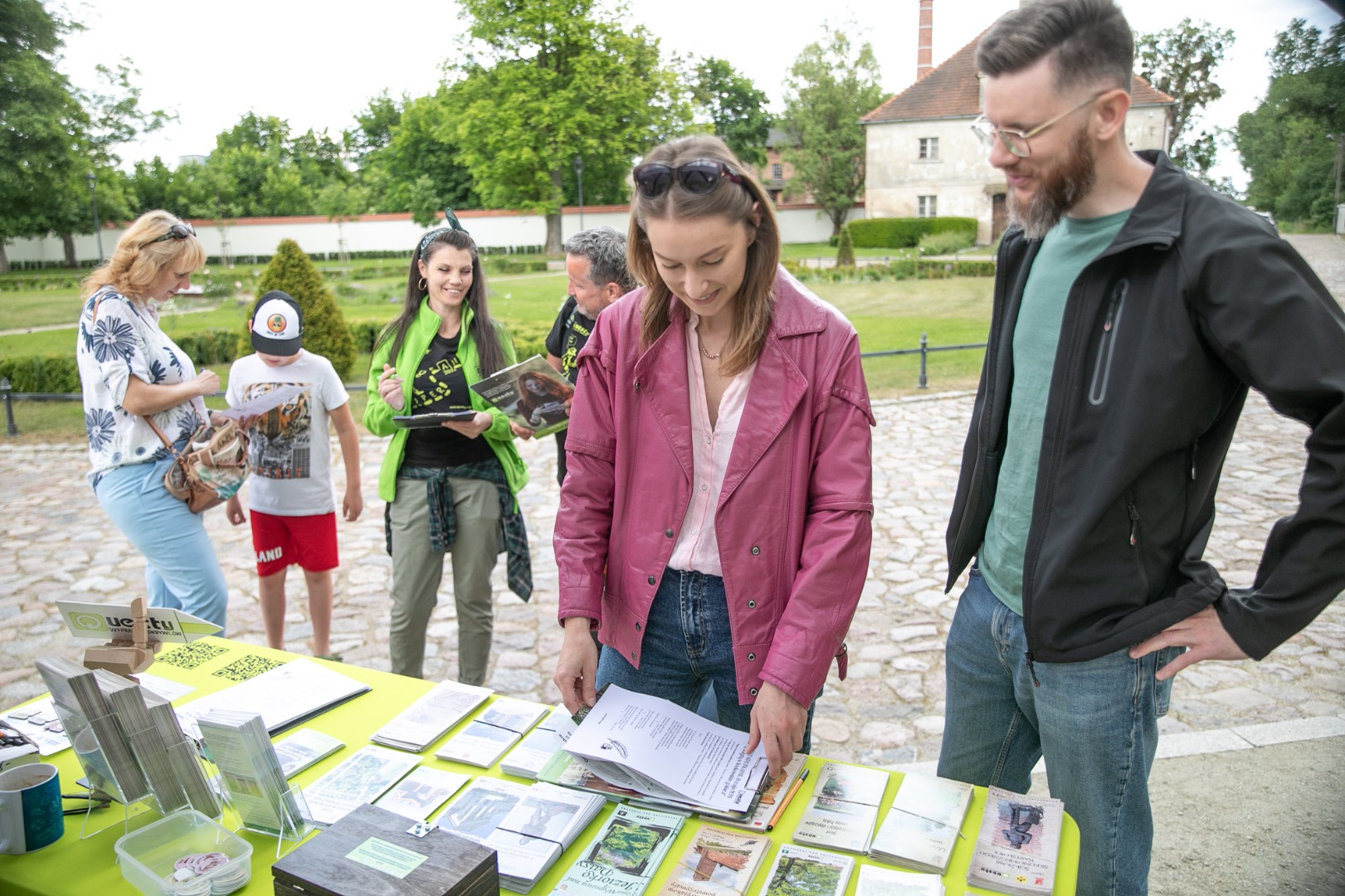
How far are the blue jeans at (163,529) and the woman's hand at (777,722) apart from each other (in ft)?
8.59

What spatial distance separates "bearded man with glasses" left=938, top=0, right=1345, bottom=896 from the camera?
168 cm

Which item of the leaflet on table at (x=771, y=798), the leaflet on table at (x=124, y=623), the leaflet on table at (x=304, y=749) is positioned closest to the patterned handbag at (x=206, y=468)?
the leaflet on table at (x=124, y=623)

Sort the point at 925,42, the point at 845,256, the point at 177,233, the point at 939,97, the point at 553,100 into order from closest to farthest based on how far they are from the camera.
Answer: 1. the point at 177,233
2. the point at 845,256
3. the point at 553,100
4. the point at 939,97
5. the point at 925,42

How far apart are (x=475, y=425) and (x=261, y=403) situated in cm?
101

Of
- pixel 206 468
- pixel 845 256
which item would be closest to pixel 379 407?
pixel 206 468

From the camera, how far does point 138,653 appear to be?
2.13 m

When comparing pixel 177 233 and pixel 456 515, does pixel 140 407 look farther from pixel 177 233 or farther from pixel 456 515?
pixel 456 515

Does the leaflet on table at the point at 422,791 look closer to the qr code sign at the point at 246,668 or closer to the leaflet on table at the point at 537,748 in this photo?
the leaflet on table at the point at 537,748

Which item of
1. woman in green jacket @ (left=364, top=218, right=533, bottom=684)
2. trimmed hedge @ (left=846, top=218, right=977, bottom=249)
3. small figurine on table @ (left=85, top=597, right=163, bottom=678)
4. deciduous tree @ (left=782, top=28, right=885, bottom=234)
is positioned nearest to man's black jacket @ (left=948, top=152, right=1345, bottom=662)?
small figurine on table @ (left=85, top=597, right=163, bottom=678)

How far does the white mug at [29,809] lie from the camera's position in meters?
1.86

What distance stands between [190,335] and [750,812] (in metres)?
15.5

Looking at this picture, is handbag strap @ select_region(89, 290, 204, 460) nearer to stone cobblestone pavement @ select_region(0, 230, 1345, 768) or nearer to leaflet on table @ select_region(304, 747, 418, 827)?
stone cobblestone pavement @ select_region(0, 230, 1345, 768)

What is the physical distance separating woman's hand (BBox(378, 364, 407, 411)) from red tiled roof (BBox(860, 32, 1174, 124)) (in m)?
42.5

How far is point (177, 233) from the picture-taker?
3.68 meters
